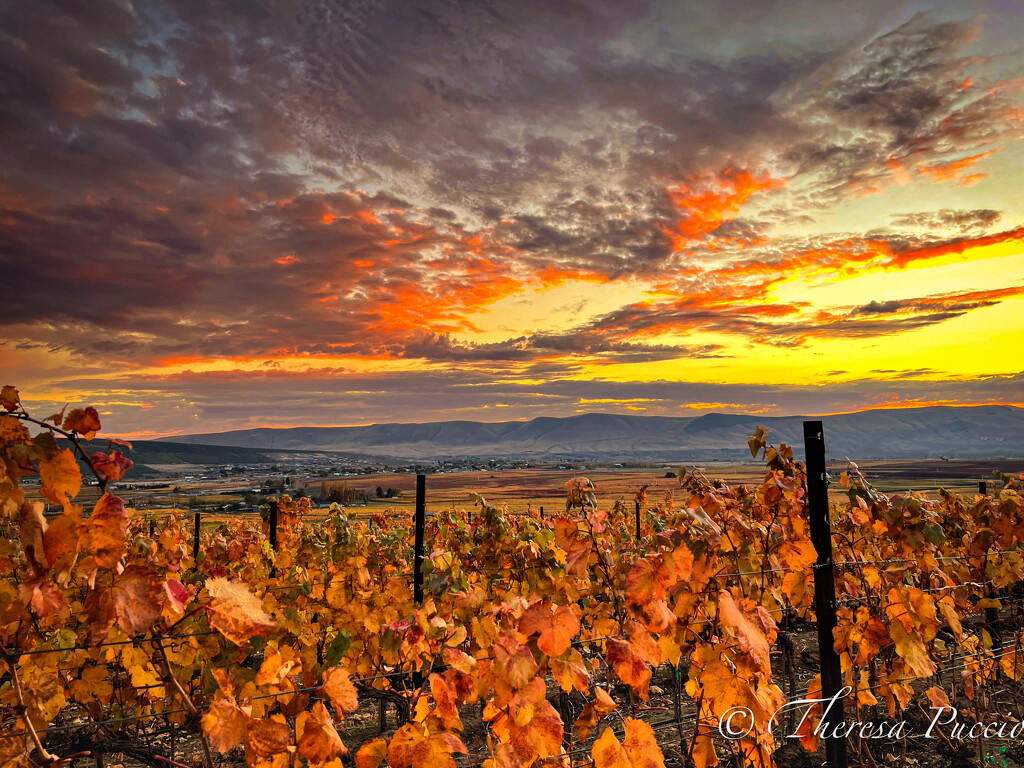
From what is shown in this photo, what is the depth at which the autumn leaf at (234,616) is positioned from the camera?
1805 millimetres

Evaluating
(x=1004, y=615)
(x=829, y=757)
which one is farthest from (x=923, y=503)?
(x=1004, y=615)

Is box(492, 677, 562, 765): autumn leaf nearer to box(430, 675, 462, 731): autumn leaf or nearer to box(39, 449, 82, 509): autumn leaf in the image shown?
box(430, 675, 462, 731): autumn leaf

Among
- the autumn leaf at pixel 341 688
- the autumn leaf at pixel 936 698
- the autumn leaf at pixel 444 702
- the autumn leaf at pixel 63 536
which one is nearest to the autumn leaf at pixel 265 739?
the autumn leaf at pixel 341 688

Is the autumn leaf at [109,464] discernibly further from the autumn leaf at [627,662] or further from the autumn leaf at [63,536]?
the autumn leaf at [627,662]

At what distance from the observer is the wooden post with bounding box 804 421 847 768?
365 cm

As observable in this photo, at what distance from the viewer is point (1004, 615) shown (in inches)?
487

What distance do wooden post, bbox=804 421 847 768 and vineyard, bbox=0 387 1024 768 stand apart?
72mm

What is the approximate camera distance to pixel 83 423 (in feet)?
6.12

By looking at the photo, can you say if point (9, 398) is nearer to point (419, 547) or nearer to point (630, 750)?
point (630, 750)

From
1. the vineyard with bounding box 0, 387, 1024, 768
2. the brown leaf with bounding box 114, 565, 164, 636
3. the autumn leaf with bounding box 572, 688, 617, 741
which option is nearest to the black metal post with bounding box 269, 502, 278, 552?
the vineyard with bounding box 0, 387, 1024, 768

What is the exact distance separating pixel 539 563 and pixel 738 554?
218 centimetres

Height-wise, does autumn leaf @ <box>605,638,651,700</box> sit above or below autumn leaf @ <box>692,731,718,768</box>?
above

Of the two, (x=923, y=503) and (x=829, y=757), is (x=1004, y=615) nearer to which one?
(x=923, y=503)

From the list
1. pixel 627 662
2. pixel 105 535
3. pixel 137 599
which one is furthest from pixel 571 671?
pixel 105 535
